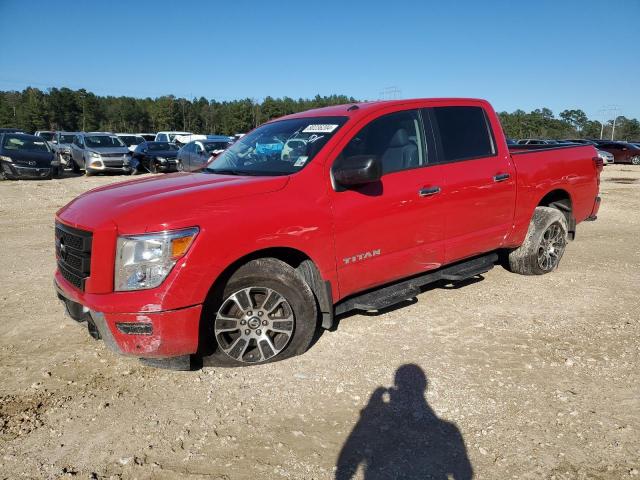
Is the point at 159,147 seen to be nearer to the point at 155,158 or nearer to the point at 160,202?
the point at 155,158

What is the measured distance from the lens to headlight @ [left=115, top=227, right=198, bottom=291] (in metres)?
3.08

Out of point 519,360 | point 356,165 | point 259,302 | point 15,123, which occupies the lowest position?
point 519,360

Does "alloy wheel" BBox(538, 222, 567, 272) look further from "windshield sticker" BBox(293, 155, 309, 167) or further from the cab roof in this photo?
"windshield sticker" BBox(293, 155, 309, 167)

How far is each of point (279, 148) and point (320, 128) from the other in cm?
39

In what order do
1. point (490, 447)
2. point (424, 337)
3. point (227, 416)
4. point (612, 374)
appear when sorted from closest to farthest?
1. point (490, 447)
2. point (227, 416)
3. point (612, 374)
4. point (424, 337)

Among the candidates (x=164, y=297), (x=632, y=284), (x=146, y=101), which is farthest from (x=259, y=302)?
(x=146, y=101)

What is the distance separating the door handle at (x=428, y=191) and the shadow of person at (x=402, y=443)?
166cm

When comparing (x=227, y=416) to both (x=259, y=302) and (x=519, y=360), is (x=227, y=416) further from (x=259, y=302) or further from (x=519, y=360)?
(x=519, y=360)

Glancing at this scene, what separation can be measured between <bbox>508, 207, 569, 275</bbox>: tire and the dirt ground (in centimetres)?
75

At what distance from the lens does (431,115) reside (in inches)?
182

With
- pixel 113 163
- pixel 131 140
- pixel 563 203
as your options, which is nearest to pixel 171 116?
pixel 131 140

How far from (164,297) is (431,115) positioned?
9.62 feet

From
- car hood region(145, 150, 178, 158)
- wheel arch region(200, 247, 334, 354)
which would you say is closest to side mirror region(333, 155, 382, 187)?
wheel arch region(200, 247, 334, 354)

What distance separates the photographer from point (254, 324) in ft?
11.6
